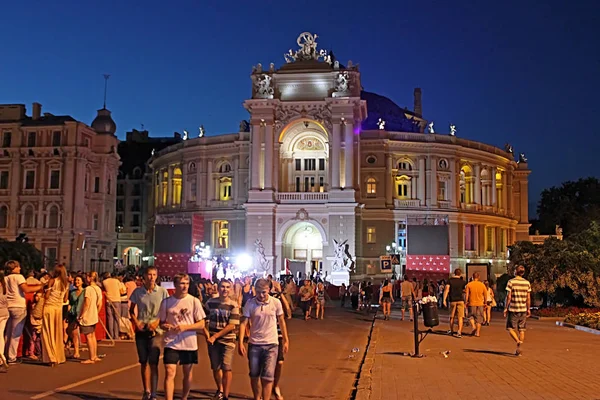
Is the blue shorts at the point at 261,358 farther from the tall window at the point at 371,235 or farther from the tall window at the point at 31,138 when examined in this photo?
the tall window at the point at 31,138

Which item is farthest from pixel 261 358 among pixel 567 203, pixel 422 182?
pixel 567 203

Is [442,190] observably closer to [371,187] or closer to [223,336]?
[371,187]

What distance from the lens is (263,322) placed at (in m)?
10.1

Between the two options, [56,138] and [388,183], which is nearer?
[388,183]


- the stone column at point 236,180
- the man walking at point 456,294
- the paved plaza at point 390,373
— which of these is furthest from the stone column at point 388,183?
the paved plaza at point 390,373

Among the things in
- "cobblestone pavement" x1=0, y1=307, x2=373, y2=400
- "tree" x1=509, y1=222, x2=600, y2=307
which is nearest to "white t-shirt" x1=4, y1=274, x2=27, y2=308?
"cobblestone pavement" x1=0, y1=307, x2=373, y2=400

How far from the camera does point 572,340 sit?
2073 cm

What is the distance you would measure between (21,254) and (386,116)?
49419 mm

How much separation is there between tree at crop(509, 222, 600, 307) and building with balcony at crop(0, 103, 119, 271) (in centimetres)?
4796

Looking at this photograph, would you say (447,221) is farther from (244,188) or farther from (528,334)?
(528,334)

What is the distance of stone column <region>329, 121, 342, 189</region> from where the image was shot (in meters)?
59.7

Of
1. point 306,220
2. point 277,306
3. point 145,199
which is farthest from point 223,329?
point 145,199

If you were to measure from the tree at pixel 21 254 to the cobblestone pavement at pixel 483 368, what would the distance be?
27.8 m

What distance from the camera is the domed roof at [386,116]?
80.6 metres
